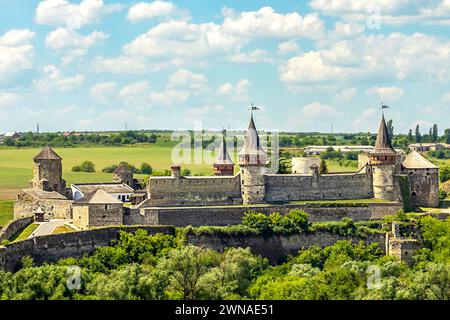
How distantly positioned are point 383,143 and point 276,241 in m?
9.94

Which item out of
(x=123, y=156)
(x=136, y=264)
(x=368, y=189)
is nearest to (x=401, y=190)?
(x=368, y=189)

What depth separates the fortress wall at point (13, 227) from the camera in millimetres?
61031

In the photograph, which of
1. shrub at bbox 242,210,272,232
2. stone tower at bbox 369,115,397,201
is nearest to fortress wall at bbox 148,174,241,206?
shrub at bbox 242,210,272,232

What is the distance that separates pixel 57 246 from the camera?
57.2m

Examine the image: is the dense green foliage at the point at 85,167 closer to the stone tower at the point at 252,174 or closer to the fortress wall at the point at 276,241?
the stone tower at the point at 252,174

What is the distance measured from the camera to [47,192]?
223ft

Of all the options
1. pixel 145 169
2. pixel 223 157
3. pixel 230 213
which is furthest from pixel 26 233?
pixel 145 169

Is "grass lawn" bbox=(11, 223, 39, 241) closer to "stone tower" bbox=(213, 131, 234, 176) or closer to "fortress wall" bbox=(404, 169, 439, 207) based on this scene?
"stone tower" bbox=(213, 131, 234, 176)

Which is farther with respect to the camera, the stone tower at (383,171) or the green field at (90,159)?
the green field at (90,159)

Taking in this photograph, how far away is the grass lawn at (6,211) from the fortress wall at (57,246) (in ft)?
46.4

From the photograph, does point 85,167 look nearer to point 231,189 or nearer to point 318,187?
point 231,189

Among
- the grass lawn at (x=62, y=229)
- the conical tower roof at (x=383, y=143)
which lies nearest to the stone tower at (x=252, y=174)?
the conical tower roof at (x=383, y=143)

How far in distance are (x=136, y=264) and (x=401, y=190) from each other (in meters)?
19.8

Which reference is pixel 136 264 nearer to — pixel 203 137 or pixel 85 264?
pixel 85 264
